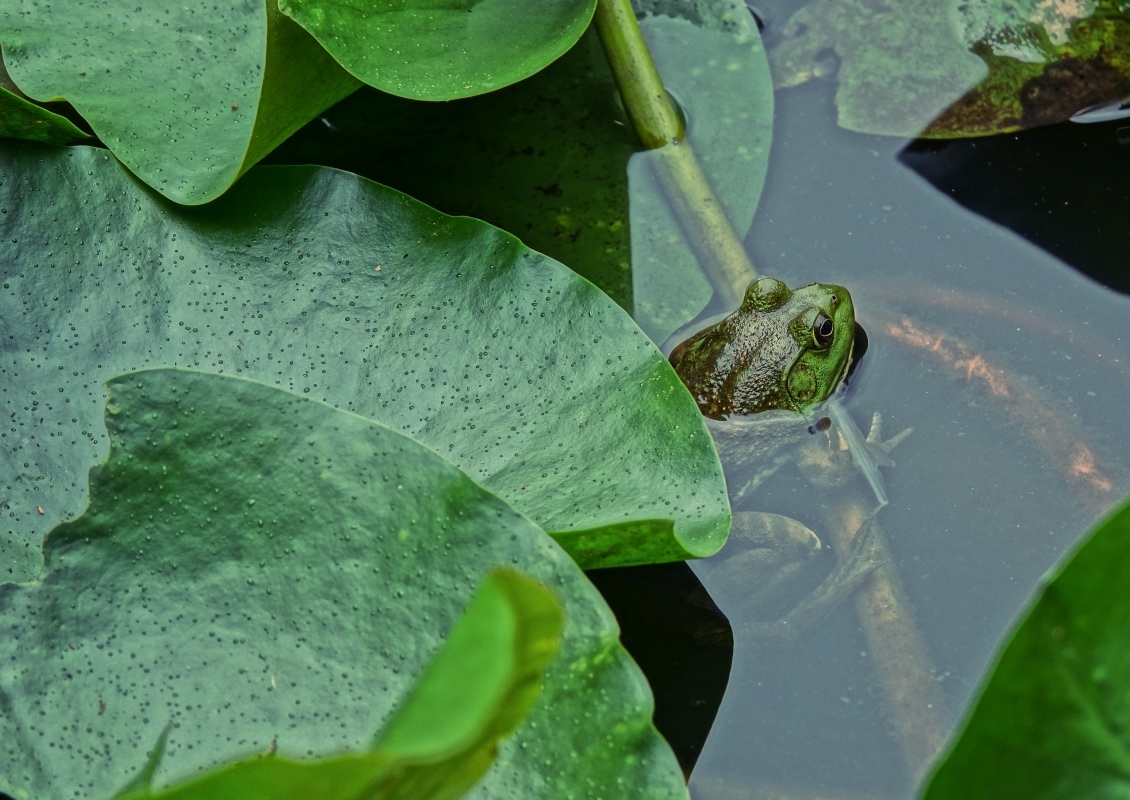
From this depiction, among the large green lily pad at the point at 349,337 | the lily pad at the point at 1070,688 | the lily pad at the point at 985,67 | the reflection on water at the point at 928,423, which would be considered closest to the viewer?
the lily pad at the point at 1070,688

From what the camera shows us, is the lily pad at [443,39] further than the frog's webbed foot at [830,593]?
No

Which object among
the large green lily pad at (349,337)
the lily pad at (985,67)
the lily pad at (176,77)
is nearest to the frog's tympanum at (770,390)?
the lily pad at (985,67)

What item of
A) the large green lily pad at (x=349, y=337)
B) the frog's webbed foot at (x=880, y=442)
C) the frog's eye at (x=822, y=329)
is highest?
the large green lily pad at (x=349, y=337)

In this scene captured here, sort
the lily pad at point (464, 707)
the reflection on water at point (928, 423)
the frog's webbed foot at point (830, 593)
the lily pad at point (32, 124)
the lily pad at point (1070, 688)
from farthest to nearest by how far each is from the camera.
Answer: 1. the frog's webbed foot at point (830, 593)
2. the reflection on water at point (928, 423)
3. the lily pad at point (32, 124)
4. the lily pad at point (1070, 688)
5. the lily pad at point (464, 707)

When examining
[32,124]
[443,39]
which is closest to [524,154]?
[443,39]

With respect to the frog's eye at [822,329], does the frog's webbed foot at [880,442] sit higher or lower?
lower

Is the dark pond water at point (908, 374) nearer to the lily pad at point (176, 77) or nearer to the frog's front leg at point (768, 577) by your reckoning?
the frog's front leg at point (768, 577)
